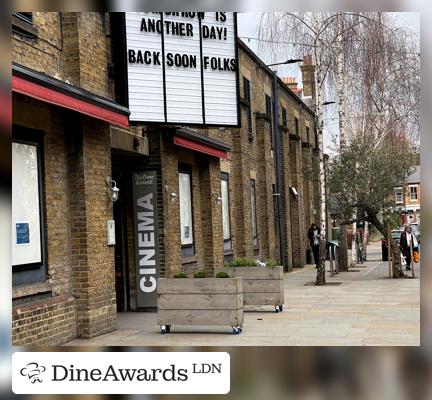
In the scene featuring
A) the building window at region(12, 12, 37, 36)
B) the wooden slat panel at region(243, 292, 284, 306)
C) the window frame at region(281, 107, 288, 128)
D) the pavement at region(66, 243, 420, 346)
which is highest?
the window frame at region(281, 107, 288, 128)

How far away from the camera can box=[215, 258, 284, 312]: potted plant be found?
41.2 feet

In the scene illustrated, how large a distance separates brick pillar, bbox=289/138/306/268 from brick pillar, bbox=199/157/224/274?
12938 mm

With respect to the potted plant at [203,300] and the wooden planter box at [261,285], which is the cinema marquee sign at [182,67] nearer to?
the wooden planter box at [261,285]

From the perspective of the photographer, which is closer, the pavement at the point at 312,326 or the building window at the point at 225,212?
the pavement at the point at 312,326

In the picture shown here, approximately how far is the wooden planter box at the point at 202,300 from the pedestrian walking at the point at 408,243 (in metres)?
11.6

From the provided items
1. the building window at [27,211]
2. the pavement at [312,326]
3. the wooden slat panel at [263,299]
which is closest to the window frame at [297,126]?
the pavement at [312,326]

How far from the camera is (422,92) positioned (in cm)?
611

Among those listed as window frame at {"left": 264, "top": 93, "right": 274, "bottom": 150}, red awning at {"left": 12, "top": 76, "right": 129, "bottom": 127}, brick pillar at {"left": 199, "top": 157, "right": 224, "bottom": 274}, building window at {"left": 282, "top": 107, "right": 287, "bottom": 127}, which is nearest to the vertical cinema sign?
brick pillar at {"left": 199, "top": 157, "right": 224, "bottom": 274}

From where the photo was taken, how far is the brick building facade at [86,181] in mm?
8781

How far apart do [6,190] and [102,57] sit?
5.70m

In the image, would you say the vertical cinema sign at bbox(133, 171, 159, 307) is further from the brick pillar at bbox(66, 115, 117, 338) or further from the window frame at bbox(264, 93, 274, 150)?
the window frame at bbox(264, 93, 274, 150)

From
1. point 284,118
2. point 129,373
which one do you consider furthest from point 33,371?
point 284,118

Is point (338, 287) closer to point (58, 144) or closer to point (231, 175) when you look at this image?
point (231, 175)

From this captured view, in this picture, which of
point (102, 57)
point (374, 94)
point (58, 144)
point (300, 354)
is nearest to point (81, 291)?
point (58, 144)
